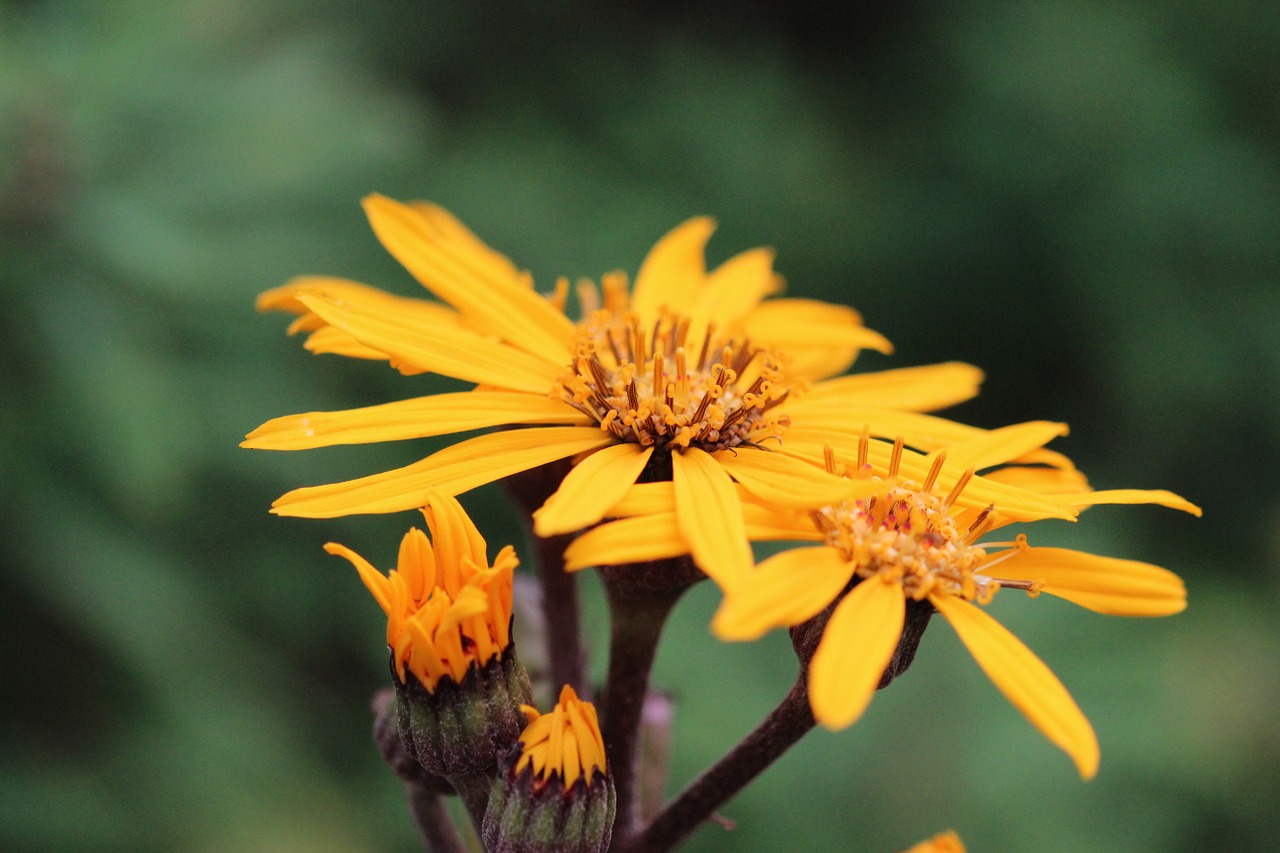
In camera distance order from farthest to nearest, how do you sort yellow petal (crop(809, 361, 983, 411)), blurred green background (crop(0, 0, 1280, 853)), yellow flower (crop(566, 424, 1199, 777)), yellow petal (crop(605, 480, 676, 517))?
blurred green background (crop(0, 0, 1280, 853)), yellow petal (crop(809, 361, 983, 411)), yellow petal (crop(605, 480, 676, 517)), yellow flower (crop(566, 424, 1199, 777))

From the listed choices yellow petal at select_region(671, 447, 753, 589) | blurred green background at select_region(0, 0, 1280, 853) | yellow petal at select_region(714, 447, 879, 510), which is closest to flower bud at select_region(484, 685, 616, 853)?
yellow petal at select_region(671, 447, 753, 589)

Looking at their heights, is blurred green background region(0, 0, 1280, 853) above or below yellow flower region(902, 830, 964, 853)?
above

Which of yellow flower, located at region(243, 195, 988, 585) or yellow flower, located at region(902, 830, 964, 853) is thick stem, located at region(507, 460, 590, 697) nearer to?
yellow flower, located at region(243, 195, 988, 585)

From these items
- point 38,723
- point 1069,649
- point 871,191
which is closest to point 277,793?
point 38,723

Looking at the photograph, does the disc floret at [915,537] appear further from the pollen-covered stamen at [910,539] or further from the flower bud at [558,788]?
the flower bud at [558,788]

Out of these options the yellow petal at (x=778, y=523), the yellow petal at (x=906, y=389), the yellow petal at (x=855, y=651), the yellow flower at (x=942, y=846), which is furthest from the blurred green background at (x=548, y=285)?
the yellow petal at (x=855, y=651)

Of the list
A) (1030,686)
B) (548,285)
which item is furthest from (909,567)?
(548,285)

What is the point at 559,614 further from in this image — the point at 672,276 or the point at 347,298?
the point at 672,276
